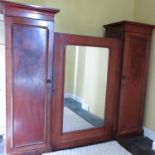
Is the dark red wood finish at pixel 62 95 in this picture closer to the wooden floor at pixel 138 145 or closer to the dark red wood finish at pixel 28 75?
the dark red wood finish at pixel 28 75

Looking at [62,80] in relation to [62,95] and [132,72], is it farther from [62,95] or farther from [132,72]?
[132,72]

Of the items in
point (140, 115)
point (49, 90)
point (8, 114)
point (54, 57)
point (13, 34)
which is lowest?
point (140, 115)

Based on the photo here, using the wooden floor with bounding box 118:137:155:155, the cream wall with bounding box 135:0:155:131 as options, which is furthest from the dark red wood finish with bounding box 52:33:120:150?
the cream wall with bounding box 135:0:155:131

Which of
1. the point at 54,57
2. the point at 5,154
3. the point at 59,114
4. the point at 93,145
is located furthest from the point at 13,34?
the point at 93,145

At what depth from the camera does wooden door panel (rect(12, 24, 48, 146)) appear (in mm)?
2004

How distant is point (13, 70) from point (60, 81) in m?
0.56

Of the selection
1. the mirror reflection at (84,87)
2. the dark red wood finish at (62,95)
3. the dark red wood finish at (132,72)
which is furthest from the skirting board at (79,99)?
the dark red wood finish at (132,72)

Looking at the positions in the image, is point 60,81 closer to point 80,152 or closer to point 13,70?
point 13,70

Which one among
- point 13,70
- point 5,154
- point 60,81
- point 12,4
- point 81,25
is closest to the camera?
point 12,4

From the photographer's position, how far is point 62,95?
7.72ft

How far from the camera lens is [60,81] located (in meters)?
2.31

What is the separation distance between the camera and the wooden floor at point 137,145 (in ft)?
8.06

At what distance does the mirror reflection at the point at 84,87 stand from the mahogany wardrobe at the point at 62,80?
1 centimetres

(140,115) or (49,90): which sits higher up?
(49,90)
